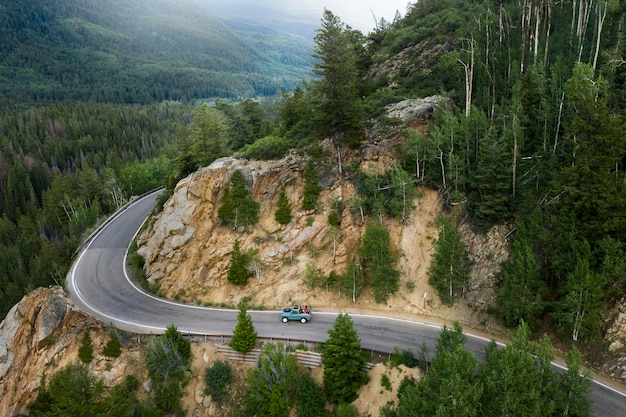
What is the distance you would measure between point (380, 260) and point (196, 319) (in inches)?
686

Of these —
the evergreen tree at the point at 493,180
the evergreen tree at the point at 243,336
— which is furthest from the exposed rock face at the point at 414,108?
the evergreen tree at the point at 243,336

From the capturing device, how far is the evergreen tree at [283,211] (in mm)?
36688

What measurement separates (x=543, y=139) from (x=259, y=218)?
27416mm

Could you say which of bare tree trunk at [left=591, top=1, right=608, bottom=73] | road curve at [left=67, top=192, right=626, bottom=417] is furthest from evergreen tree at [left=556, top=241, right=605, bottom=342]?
bare tree trunk at [left=591, top=1, right=608, bottom=73]

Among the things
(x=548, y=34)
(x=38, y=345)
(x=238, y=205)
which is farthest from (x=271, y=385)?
(x=548, y=34)

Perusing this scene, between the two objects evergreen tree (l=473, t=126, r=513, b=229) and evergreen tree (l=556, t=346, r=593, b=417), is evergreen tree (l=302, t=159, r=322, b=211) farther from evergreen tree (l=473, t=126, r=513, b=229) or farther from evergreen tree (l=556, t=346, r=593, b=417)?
evergreen tree (l=556, t=346, r=593, b=417)

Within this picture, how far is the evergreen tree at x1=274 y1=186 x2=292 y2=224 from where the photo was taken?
3669 centimetres

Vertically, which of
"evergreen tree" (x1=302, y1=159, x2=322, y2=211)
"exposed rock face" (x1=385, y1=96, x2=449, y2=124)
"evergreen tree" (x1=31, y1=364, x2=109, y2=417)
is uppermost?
"exposed rock face" (x1=385, y1=96, x2=449, y2=124)

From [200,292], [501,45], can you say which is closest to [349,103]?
[501,45]

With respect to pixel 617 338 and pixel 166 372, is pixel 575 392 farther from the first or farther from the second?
pixel 166 372

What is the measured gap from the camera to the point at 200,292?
36.2 metres

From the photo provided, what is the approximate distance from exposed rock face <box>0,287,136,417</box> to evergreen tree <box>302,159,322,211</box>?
21.2 meters

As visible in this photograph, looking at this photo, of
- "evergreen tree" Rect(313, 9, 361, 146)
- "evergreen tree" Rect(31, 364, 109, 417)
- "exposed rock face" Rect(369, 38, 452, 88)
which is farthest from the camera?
"exposed rock face" Rect(369, 38, 452, 88)

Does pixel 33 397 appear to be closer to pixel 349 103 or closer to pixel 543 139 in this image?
pixel 349 103
